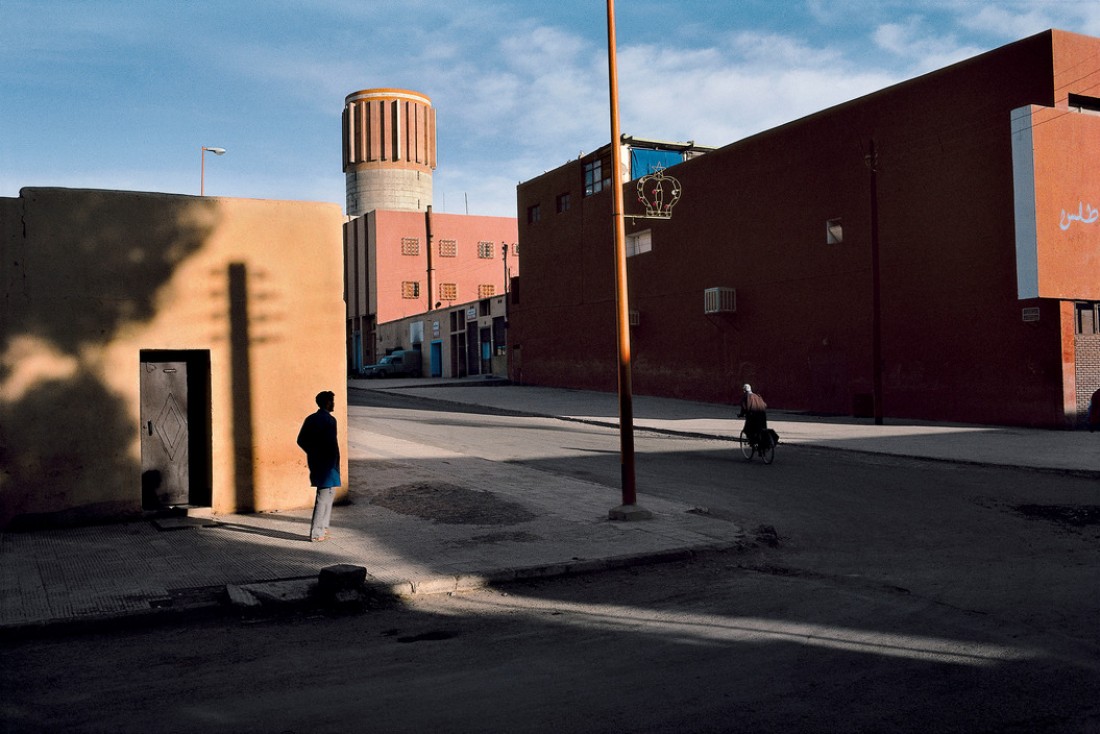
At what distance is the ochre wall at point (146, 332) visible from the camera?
32.8 feet

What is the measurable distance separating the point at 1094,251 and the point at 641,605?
68.6ft

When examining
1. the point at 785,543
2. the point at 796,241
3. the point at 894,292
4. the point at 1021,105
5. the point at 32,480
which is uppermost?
the point at 1021,105

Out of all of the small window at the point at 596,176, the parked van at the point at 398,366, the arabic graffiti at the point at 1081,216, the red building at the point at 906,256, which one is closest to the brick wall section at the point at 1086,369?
the red building at the point at 906,256

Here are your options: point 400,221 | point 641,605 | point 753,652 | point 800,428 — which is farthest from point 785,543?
point 400,221

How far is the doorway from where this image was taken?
11.0m

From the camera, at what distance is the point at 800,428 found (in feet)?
74.6

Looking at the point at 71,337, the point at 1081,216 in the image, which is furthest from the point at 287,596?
the point at 1081,216

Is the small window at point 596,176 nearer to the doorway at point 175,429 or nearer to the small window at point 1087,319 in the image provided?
the small window at point 1087,319

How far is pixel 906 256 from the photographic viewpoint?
2462 centimetres

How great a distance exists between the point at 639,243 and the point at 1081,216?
56.2 ft

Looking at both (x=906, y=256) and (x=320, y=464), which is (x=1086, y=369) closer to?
(x=906, y=256)

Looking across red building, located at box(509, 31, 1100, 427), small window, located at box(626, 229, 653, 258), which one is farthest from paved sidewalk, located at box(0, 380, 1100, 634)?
small window, located at box(626, 229, 653, 258)

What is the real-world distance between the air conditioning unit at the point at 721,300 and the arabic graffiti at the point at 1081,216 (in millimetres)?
10728

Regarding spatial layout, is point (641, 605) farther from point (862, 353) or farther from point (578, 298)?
point (578, 298)
